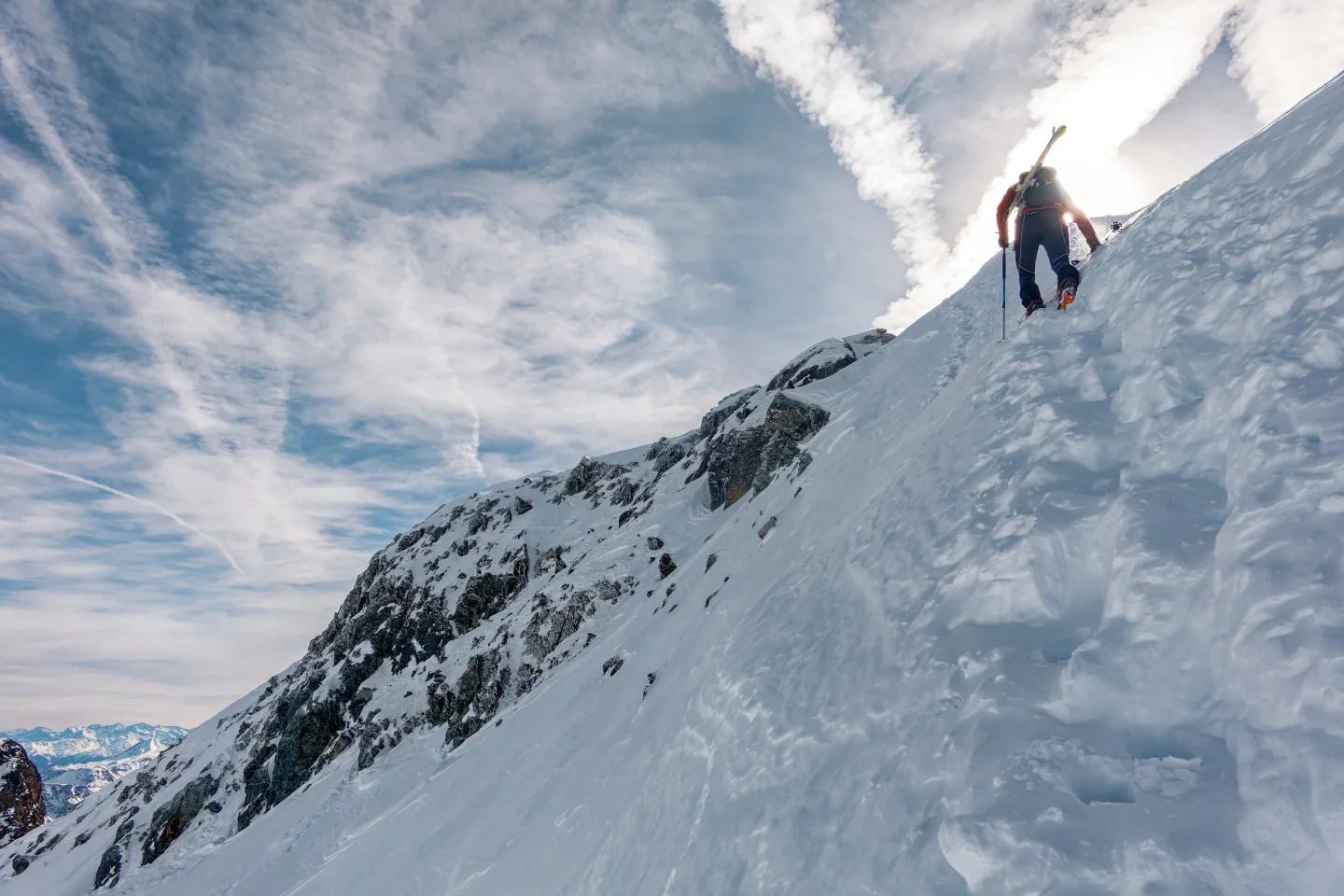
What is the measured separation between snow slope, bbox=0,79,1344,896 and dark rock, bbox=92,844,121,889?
54.9 metres

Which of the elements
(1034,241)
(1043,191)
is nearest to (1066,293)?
(1034,241)

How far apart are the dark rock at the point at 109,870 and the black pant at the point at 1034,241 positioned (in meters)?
72.9

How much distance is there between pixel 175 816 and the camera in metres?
49.9

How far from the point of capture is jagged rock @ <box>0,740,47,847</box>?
86.8 metres

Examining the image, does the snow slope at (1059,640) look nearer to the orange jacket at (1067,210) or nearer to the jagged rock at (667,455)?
the orange jacket at (1067,210)

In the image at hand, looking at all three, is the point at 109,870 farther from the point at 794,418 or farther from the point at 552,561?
the point at 794,418

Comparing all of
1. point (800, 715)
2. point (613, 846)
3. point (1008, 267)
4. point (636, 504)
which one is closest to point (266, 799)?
point (636, 504)

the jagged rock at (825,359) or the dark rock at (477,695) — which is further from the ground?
the jagged rock at (825,359)

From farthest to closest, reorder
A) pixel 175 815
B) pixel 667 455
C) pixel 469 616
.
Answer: pixel 667 455, pixel 175 815, pixel 469 616

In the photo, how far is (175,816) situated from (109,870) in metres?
7.07

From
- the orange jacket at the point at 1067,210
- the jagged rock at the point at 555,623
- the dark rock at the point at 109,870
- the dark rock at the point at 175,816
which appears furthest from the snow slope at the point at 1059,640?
the dark rock at the point at 109,870

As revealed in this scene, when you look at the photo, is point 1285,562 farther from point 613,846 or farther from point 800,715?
point 613,846

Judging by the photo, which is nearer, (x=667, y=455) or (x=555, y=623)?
(x=555, y=623)

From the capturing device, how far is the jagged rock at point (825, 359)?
44.1 m
